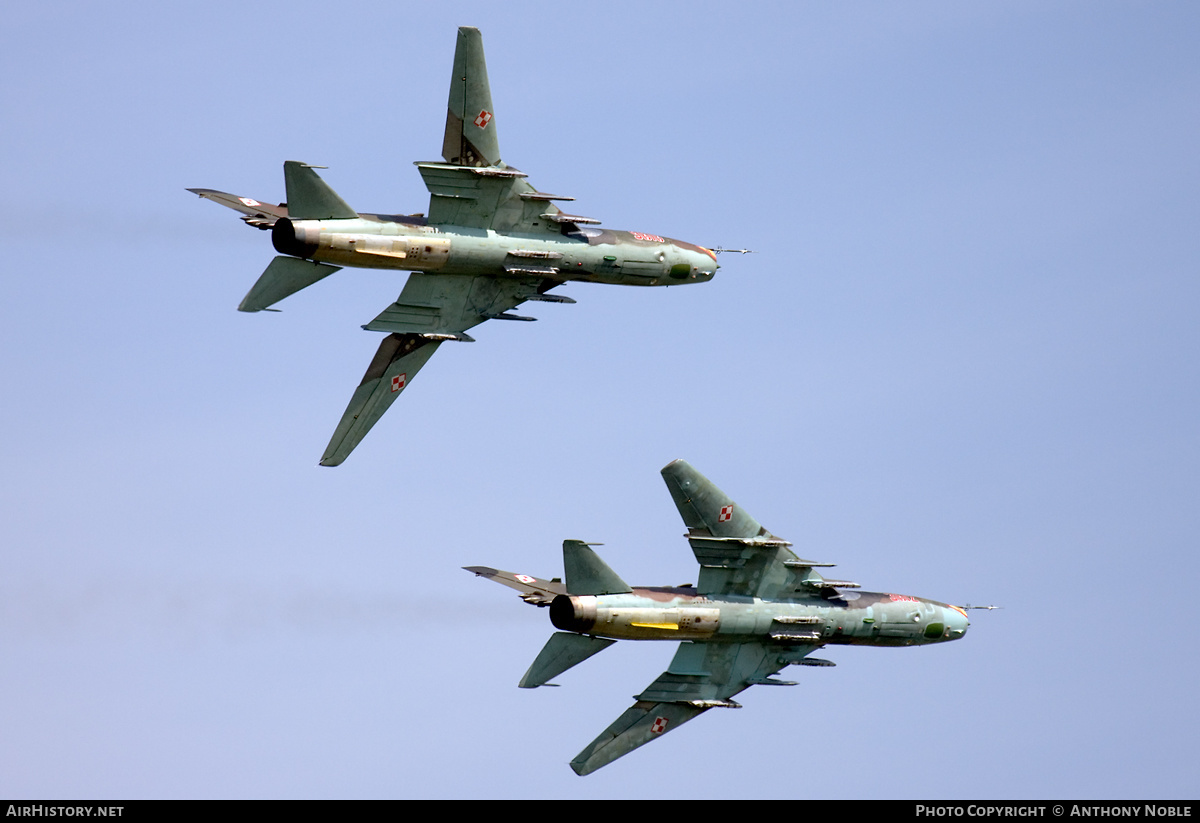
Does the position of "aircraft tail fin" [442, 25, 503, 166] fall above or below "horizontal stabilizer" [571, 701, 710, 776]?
above

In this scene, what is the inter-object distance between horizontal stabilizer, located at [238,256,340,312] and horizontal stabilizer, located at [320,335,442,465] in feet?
14.8

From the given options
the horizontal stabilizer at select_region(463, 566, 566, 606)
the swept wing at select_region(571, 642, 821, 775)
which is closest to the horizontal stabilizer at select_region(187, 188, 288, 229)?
the horizontal stabilizer at select_region(463, 566, 566, 606)

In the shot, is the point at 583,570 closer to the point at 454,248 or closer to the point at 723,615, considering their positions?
the point at 723,615

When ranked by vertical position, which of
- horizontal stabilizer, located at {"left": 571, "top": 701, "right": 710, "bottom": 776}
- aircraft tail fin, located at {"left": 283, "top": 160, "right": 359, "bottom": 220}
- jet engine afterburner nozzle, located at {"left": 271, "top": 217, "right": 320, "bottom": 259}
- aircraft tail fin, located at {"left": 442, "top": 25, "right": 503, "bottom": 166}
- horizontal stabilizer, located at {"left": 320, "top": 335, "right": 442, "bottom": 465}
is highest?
aircraft tail fin, located at {"left": 442, "top": 25, "right": 503, "bottom": 166}

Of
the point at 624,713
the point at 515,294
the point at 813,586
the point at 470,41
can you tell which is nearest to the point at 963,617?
the point at 813,586

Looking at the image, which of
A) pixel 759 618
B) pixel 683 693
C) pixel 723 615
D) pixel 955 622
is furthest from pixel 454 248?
pixel 955 622

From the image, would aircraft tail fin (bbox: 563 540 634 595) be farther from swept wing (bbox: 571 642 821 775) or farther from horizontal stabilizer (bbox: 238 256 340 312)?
horizontal stabilizer (bbox: 238 256 340 312)

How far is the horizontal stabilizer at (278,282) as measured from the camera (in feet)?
222

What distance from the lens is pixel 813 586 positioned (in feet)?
234

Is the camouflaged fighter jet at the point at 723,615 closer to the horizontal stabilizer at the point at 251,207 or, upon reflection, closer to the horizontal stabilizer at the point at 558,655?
the horizontal stabilizer at the point at 558,655

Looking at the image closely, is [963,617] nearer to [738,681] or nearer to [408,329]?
[738,681]

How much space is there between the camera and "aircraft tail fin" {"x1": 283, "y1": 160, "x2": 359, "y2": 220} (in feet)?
221
